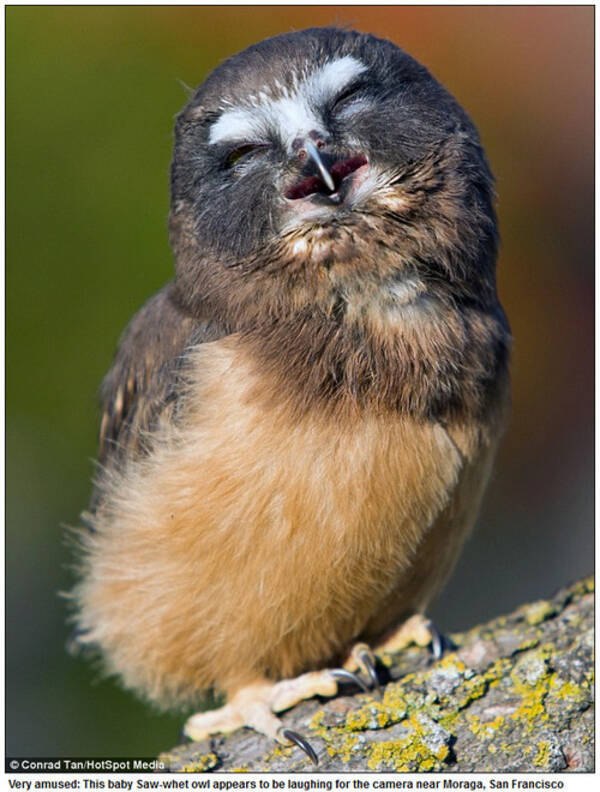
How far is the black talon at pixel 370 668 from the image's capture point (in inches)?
167

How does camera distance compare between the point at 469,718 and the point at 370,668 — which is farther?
the point at 370,668

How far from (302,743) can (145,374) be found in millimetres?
1767

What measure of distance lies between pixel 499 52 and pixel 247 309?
10.7 ft

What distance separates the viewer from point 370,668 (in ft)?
14.1

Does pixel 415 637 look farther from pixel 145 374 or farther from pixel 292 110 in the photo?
pixel 292 110

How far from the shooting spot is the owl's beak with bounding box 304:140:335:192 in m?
3.51

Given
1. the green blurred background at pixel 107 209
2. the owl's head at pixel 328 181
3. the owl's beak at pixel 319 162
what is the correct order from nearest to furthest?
the owl's beak at pixel 319 162
the owl's head at pixel 328 181
the green blurred background at pixel 107 209

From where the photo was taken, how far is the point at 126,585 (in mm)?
4488

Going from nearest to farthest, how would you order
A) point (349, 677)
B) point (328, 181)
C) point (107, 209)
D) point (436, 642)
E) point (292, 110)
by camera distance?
point (328, 181) < point (292, 110) < point (349, 677) < point (436, 642) < point (107, 209)

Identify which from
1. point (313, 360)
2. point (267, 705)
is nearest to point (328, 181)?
point (313, 360)

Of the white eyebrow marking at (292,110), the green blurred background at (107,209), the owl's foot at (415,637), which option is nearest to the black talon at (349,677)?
the owl's foot at (415,637)

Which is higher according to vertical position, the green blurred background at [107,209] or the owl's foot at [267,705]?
the green blurred background at [107,209]
